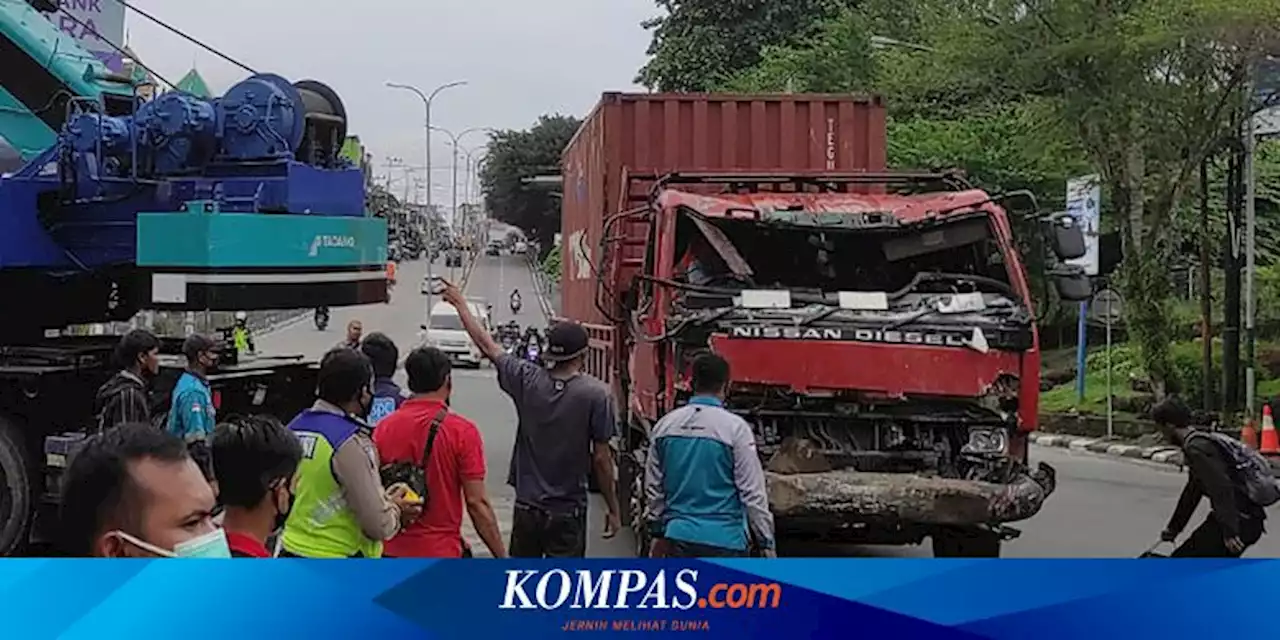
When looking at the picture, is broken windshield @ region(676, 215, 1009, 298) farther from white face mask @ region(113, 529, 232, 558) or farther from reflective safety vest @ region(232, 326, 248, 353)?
white face mask @ region(113, 529, 232, 558)

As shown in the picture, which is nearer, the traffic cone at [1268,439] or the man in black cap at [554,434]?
the man in black cap at [554,434]

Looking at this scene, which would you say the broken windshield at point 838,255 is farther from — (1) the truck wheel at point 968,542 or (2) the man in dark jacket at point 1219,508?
(2) the man in dark jacket at point 1219,508

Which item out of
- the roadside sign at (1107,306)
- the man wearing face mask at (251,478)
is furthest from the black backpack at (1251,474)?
the roadside sign at (1107,306)

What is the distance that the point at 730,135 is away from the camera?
1102cm

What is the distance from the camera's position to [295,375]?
1055cm

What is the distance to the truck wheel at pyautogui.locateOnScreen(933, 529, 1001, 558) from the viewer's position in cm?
818

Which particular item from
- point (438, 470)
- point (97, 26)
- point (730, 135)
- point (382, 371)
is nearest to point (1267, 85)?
point (730, 135)

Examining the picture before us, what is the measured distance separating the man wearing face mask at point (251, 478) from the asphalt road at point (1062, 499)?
3.81 m

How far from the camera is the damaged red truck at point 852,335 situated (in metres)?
7.79

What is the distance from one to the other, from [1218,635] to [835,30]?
2963cm

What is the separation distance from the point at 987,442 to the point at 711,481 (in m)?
2.68

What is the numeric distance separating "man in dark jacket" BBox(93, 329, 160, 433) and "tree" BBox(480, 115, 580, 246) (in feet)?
45.2

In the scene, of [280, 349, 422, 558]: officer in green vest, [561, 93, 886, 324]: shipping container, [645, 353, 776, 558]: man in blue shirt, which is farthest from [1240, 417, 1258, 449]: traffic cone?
[280, 349, 422, 558]: officer in green vest

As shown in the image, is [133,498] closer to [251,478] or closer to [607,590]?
[251,478]
